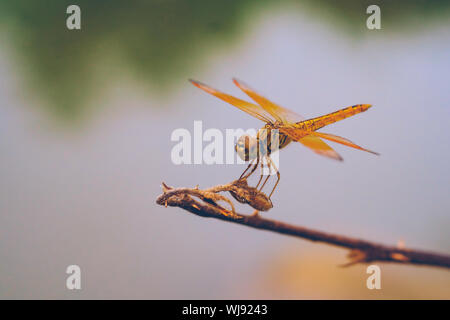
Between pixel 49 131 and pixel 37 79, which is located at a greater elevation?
pixel 37 79

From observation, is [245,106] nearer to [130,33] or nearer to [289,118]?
[289,118]

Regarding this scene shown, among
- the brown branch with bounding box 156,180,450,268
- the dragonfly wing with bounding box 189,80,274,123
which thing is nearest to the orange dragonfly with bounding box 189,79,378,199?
the dragonfly wing with bounding box 189,80,274,123

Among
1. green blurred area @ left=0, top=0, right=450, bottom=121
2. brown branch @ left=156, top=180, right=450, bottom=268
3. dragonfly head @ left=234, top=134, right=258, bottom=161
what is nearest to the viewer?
brown branch @ left=156, top=180, right=450, bottom=268

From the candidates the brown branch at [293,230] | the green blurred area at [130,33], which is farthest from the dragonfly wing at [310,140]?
the green blurred area at [130,33]

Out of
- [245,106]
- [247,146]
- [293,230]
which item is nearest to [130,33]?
[245,106]

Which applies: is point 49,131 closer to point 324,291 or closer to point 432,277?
point 324,291

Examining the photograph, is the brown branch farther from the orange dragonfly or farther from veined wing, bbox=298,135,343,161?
veined wing, bbox=298,135,343,161
